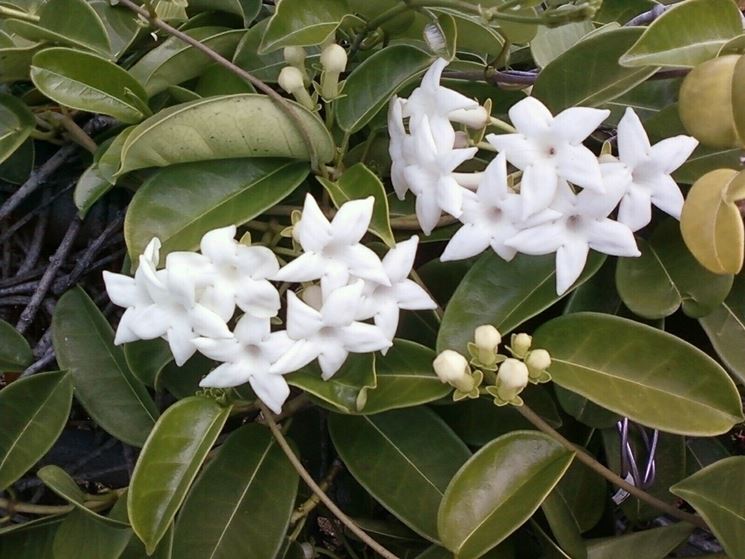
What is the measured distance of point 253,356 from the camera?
0.56 m

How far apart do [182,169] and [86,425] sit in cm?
38

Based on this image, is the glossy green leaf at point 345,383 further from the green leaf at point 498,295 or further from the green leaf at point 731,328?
the green leaf at point 731,328

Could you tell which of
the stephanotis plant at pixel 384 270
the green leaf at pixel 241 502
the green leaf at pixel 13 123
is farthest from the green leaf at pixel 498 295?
the green leaf at pixel 13 123

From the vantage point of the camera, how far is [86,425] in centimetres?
82

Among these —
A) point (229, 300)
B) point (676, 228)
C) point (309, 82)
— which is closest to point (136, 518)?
point (229, 300)

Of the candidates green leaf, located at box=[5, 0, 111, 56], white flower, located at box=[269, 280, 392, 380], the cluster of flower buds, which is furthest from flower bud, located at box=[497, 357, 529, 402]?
green leaf, located at box=[5, 0, 111, 56]

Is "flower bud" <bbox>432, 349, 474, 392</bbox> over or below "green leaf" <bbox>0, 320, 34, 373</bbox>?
over

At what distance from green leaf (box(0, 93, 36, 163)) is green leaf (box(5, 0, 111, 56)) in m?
0.06

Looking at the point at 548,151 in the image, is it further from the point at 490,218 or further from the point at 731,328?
the point at 731,328

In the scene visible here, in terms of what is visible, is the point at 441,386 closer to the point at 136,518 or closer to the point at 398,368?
the point at 398,368

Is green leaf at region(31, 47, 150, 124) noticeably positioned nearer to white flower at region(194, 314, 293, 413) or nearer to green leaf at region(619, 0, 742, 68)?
white flower at region(194, 314, 293, 413)

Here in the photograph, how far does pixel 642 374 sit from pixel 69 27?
24.0 inches

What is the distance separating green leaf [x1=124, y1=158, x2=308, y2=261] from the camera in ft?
1.92

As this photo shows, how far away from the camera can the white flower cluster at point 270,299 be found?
0.53m
